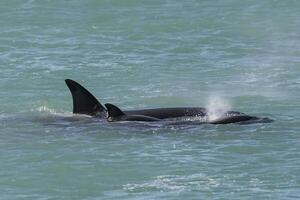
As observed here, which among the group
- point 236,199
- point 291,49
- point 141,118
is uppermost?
point 291,49

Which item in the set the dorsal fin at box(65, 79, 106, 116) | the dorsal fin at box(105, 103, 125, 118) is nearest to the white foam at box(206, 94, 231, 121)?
the dorsal fin at box(105, 103, 125, 118)

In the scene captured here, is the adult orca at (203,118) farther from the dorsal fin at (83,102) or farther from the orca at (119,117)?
the dorsal fin at (83,102)

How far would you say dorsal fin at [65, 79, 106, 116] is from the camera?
63.7 feet

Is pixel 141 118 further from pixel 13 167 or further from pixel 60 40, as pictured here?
pixel 60 40

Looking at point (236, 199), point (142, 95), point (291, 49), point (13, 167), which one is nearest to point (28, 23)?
point (291, 49)

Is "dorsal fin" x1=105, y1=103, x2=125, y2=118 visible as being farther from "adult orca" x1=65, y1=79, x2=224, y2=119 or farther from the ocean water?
"adult orca" x1=65, y1=79, x2=224, y2=119

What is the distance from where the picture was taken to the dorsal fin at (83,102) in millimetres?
19422

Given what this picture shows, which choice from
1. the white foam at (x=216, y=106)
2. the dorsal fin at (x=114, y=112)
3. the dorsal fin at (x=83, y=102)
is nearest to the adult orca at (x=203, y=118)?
the dorsal fin at (x=114, y=112)

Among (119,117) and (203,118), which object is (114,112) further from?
(203,118)

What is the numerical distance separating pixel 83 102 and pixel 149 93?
2.77 metres

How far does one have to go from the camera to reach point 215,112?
19344 millimetres

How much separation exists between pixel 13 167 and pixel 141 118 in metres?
3.63

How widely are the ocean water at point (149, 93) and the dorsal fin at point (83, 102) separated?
9.9 inches

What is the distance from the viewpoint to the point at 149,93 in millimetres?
22047
